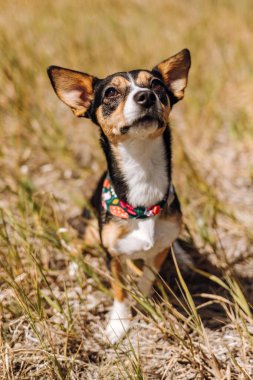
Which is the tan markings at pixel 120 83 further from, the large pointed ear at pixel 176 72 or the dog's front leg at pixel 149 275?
the dog's front leg at pixel 149 275

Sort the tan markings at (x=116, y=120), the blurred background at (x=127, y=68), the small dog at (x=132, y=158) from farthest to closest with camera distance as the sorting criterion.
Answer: the blurred background at (x=127, y=68)
the small dog at (x=132, y=158)
the tan markings at (x=116, y=120)

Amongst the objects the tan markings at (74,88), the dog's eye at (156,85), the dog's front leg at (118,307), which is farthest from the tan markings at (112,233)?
the dog's eye at (156,85)

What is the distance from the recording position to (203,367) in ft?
6.42

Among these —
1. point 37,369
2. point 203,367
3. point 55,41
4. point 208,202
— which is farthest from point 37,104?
point 203,367

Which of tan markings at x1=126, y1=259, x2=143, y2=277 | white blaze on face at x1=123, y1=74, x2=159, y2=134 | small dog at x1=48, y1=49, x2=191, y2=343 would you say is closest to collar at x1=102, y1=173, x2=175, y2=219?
small dog at x1=48, y1=49, x2=191, y2=343

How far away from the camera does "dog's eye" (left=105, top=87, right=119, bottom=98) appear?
2.16m

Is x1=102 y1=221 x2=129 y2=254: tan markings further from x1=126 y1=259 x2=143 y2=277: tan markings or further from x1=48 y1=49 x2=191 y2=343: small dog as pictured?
x1=126 y1=259 x2=143 y2=277: tan markings

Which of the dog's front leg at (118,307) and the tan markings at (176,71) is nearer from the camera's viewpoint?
the tan markings at (176,71)

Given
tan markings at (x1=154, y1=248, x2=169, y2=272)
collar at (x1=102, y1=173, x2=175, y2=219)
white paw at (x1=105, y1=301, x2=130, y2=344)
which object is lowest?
white paw at (x1=105, y1=301, x2=130, y2=344)

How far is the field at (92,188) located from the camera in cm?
210

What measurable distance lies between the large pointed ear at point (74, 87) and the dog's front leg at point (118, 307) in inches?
37.8

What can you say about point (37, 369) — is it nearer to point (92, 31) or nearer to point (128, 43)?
point (128, 43)

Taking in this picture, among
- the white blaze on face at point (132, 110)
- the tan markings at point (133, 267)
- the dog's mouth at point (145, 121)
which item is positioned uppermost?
the white blaze on face at point (132, 110)

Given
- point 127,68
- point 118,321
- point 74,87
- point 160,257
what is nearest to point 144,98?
point 74,87
